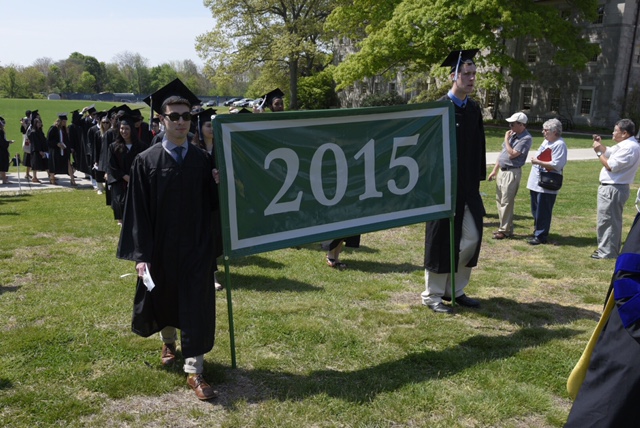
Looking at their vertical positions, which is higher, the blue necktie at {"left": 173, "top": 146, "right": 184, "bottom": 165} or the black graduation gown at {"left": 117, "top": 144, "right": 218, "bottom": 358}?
the blue necktie at {"left": 173, "top": 146, "right": 184, "bottom": 165}

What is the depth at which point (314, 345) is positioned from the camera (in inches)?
189

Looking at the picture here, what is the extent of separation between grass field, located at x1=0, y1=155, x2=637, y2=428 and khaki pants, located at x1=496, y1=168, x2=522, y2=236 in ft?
3.56

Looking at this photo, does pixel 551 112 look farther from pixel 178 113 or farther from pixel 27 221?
pixel 178 113

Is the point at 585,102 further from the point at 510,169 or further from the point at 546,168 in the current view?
the point at 546,168

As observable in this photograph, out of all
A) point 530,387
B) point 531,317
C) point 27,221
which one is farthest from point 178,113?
point 27,221

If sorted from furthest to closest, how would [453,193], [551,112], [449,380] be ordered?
[551,112], [453,193], [449,380]

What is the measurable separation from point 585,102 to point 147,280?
39645mm

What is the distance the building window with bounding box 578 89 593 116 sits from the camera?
122 ft

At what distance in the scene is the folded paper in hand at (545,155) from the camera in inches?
336

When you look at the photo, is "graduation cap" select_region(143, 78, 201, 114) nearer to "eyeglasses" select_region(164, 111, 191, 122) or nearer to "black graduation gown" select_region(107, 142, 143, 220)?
"eyeglasses" select_region(164, 111, 191, 122)

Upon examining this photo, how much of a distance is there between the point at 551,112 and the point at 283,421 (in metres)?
39.7

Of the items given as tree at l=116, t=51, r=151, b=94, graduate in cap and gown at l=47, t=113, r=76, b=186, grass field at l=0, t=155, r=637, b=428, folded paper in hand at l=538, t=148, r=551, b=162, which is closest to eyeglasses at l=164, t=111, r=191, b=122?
grass field at l=0, t=155, r=637, b=428

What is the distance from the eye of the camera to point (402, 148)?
4.97 metres

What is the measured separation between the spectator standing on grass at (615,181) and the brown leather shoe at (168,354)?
6.08m
